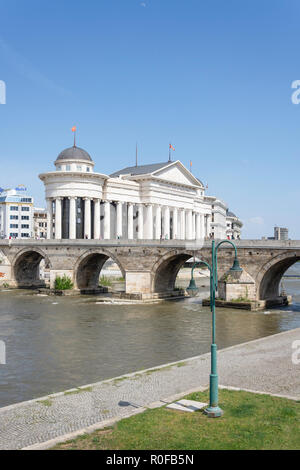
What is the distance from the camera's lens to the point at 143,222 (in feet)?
292

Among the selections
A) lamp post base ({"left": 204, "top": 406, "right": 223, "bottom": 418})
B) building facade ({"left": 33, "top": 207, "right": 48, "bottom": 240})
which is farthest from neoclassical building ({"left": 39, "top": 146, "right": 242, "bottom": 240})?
lamp post base ({"left": 204, "top": 406, "right": 223, "bottom": 418})

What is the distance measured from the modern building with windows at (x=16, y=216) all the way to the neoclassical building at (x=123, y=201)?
30.8 meters

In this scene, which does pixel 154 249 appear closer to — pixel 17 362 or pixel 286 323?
pixel 286 323

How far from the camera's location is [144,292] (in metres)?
46.9

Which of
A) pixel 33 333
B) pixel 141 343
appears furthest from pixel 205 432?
pixel 33 333

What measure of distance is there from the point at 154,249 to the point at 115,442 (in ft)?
120

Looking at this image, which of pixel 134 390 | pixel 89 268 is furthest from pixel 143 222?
pixel 134 390

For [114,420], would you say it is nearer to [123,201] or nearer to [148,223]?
[123,201]

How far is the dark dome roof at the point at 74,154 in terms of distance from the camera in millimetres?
75625

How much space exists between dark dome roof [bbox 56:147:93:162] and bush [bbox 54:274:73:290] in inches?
1112

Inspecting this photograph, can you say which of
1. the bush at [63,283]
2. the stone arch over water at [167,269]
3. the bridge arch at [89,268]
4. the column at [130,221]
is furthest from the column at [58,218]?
the stone arch over water at [167,269]

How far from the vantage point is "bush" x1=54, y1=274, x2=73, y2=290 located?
52.1 m

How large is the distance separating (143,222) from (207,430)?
78615 mm
